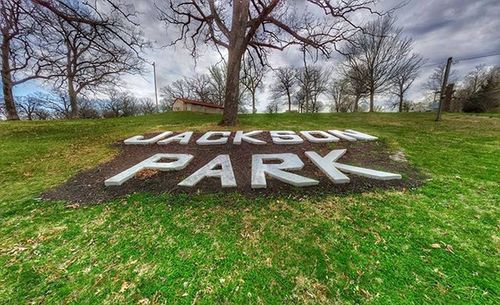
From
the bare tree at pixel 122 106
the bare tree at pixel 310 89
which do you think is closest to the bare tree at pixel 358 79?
the bare tree at pixel 310 89

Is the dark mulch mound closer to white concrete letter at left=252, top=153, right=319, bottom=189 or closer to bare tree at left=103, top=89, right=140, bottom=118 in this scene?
white concrete letter at left=252, top=153, right=319, bottom=189

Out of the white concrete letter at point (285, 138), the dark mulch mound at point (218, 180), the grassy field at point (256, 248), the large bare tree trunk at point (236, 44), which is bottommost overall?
the grassy field at point (256, 248)

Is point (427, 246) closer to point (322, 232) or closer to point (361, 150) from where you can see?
point (322, 232)

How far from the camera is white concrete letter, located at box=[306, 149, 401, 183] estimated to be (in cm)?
423

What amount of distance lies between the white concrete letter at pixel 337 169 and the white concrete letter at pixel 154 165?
3099mm

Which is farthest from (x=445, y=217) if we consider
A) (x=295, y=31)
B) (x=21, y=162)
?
(x=295, y=31)

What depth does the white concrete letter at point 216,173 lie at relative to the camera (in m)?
4.02

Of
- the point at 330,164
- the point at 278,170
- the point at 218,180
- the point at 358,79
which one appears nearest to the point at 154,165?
the point at 218,180

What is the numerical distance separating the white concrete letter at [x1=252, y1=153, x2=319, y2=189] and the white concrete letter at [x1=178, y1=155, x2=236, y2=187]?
483 mm

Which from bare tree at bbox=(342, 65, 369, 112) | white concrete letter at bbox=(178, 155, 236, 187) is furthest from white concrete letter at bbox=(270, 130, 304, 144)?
bare tree at bbox=(342, 65, 369, 112)

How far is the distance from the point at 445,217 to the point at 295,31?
9.79m

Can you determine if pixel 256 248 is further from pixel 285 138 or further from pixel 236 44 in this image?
pixel 236 44

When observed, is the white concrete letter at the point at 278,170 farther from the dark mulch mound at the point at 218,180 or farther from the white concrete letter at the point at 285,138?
the white concrete letter at the point at 285,138

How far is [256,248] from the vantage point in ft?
8.21
